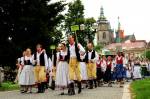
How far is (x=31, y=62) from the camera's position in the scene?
21.7 meters

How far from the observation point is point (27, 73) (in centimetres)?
2197

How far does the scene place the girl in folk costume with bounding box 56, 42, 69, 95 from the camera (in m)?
19.4

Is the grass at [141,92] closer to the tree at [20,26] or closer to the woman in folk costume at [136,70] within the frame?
the tree at [20,26]

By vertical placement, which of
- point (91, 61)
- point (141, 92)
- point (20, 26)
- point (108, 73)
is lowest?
point (141, 92)

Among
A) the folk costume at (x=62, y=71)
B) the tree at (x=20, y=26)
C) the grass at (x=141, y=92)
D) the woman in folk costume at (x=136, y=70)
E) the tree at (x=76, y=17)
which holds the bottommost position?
the grass at (x=141, y=92)

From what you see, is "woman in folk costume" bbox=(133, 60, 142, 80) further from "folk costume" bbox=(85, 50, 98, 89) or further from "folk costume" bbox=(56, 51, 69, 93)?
"folk costume" bbox=(56, 51, 69, 93)

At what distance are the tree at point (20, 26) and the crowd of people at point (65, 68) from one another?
14.0 ft

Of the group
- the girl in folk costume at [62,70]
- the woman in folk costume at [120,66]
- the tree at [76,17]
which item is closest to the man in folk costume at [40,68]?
the girl in folk costume at [62,70]

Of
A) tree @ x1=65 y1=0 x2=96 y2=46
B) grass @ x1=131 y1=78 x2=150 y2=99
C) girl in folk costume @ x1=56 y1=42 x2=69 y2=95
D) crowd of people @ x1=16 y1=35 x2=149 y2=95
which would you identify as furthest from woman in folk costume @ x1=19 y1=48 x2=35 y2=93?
tree @ x1=65 y1=0 x2=96 y2=46

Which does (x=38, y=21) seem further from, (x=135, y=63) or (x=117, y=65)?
(x=135, y=63)

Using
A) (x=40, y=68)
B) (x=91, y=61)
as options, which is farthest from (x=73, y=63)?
(x=91, y=61)

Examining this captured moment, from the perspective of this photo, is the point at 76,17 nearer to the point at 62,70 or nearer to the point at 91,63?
the point at 91,63

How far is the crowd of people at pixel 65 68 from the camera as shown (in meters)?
Answer: 19.4

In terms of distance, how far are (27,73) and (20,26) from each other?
8.98 metres
